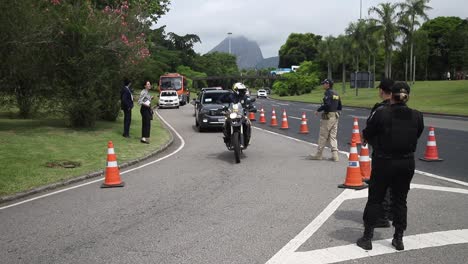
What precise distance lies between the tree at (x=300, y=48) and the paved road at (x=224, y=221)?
15100 cm

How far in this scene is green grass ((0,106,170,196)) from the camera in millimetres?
9688

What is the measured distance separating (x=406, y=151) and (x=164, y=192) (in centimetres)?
450

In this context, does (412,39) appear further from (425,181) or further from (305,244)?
(305,244)

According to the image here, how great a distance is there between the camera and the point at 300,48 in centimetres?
16075

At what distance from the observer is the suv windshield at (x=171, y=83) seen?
52.8m

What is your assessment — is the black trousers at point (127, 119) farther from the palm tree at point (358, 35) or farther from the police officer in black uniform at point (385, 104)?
the palm tree at point (358, 35)

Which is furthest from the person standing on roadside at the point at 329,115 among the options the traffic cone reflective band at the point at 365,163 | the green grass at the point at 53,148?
the green grass at the point at 53,148

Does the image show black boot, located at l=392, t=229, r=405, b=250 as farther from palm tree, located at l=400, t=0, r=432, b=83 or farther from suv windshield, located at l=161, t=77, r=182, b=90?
palm tree, located at l=400, t=0, r=432, b=83

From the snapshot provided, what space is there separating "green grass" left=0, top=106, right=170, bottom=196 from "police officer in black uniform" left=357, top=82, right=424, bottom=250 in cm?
639

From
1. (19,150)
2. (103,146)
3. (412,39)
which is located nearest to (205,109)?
(103,146)

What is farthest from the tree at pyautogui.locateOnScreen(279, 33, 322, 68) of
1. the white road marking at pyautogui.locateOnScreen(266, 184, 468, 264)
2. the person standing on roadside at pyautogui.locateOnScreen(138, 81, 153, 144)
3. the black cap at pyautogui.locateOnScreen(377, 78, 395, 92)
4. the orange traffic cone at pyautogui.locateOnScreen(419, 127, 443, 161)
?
the white road marking at pyautogui.locateOnScreen(266, 184, 468, 264)

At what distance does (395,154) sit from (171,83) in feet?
161

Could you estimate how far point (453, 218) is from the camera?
6.14 meters

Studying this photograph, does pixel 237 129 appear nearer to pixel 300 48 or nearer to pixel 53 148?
pixel 53 148
